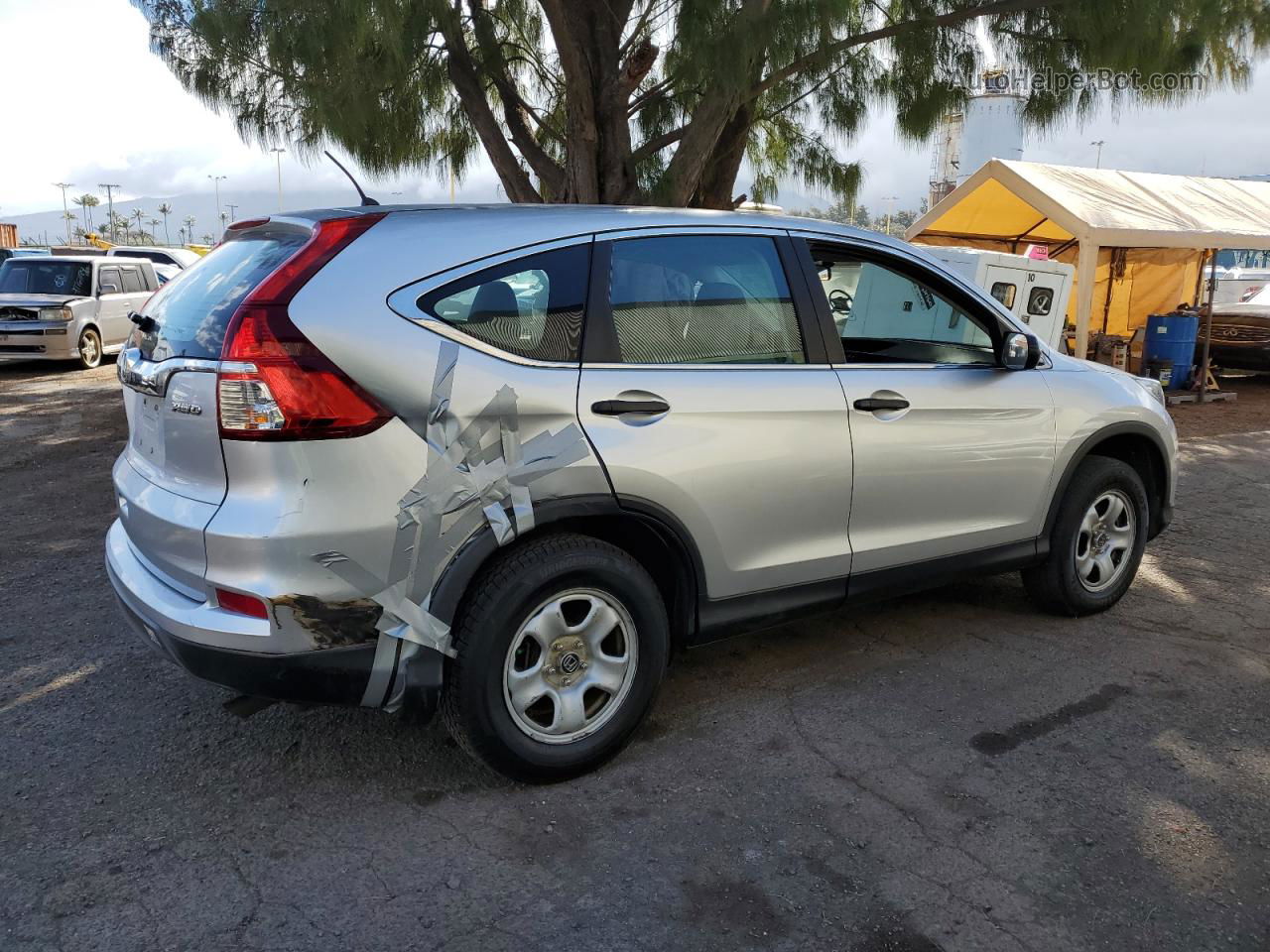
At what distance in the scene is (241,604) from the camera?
2.70m

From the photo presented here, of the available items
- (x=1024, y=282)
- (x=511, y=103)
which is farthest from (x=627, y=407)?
(x=1024, y=282)

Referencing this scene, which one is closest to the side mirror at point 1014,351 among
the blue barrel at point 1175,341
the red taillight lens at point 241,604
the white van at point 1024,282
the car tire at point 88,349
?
the red taillight lens at point 241,604

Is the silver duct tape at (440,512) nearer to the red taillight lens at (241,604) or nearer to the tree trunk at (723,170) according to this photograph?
the red taillight lens at (241,604)

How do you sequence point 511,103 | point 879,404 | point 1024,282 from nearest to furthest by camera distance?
point 879,404 → point 511,103 → point 1024,282

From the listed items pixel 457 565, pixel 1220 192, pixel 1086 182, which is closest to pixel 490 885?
pixel 457 565

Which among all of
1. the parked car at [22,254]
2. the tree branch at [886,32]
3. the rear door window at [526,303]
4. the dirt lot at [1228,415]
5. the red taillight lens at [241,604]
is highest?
the tree branch at [886,32]

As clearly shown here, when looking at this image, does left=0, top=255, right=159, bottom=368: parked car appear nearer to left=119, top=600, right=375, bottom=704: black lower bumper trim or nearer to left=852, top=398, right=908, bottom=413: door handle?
left=119, top=600, right=375, bottom=704: black lower bumper trim

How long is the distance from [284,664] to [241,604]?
0.64 ft

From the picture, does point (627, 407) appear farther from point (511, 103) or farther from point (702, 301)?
point (511, 103)

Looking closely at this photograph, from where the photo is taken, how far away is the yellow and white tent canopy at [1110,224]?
473 inches

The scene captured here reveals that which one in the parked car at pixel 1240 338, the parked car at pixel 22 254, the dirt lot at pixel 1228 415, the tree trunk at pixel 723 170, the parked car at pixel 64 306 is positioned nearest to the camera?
the tree trunk at pixel 723 170

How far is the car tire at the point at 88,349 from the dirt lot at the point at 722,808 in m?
12.4

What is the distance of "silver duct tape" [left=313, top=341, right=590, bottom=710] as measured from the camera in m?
2.75

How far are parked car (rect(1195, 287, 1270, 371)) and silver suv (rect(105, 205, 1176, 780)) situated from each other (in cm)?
1295
